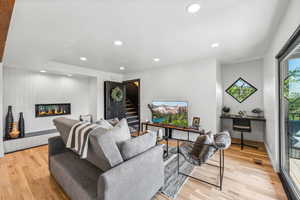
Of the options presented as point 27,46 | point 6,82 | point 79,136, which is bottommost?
point 79,136

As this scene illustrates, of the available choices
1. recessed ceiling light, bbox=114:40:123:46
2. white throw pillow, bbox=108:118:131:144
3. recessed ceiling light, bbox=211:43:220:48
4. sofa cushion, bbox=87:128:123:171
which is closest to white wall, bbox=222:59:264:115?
recessed ceiling light, bbox=211:43:220:48

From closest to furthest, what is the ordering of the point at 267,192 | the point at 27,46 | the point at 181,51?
the point at 267,192 → the point at 27,46 → the point at 181,51

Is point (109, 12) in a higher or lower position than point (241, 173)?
higher

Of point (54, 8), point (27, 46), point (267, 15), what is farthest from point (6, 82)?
point (267, 15)

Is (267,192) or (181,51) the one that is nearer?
(267,192)

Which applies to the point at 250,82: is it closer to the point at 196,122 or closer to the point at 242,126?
the point at 242,126

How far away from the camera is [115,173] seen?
3.68ft

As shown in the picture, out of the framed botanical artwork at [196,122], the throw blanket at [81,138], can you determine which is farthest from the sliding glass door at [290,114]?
the throw blanket at [81,138]

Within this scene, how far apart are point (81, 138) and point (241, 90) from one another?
442 cm

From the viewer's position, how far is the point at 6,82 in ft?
11.3

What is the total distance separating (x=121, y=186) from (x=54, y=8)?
6.95 feet

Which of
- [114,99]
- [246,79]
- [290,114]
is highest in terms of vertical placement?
[246,79]

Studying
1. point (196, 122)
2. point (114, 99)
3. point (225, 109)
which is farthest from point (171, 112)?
point (114, 99)

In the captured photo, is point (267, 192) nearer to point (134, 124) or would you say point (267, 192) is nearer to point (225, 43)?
point (225, 43)
